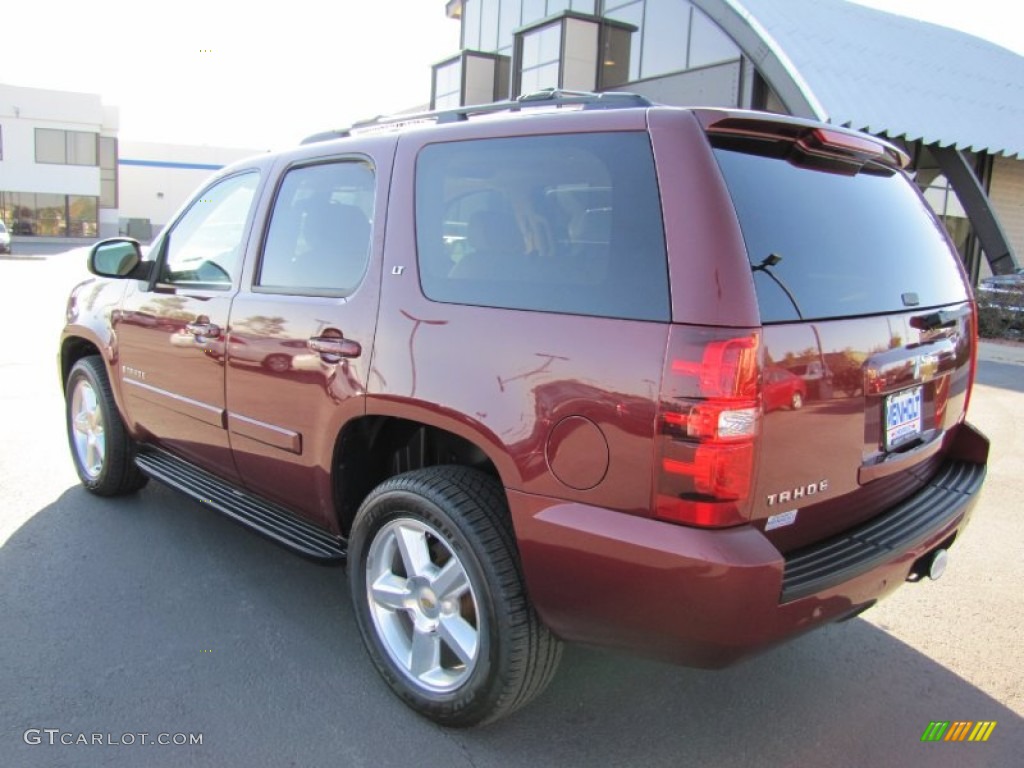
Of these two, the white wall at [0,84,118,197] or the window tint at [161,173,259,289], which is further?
the white wall at [0,84,118,197]

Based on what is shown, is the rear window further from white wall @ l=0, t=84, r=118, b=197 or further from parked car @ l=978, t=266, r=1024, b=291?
white wall @ l=0, t=84, r=118, b=197

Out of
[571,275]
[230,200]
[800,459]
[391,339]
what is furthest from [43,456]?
[800,459]

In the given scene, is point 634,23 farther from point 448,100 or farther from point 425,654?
point 425,654

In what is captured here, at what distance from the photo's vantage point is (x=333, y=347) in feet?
9.53

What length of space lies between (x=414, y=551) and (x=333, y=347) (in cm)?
77

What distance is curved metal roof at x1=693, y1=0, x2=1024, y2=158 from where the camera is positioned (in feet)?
61.2

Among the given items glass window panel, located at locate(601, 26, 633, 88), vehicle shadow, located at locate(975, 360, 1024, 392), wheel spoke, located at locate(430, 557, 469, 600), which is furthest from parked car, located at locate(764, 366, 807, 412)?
glass window panel, located at locate(601, 26, 633, 88)

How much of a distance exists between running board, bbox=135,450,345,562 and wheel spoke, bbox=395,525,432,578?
428 millimetres

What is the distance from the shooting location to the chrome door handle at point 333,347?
2834 mm

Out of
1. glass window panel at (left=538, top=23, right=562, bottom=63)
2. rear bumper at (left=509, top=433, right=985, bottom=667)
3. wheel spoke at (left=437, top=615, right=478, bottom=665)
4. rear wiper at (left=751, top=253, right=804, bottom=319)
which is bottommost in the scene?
wheel spoke at (left=437, top=615, right=478, bottom=665)

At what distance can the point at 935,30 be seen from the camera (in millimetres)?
27062

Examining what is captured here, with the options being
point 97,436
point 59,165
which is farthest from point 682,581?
point 59,165

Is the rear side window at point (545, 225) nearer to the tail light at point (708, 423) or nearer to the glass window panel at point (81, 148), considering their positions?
the tail light at point (708, 423)

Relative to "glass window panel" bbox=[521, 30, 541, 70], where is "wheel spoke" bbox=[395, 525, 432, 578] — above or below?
below
